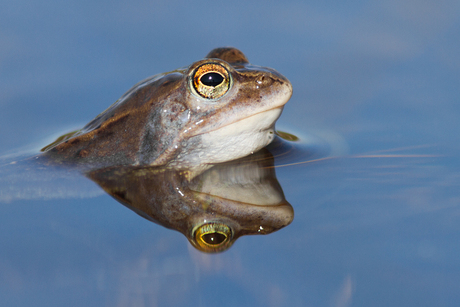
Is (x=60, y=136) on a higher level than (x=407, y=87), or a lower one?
lower

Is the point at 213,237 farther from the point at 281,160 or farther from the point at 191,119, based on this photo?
the point at 281,160

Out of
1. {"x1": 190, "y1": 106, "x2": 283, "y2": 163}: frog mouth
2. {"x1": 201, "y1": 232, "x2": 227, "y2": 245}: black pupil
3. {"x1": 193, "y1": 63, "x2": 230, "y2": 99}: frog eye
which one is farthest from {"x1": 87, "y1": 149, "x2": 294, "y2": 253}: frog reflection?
{"x1": 193, "y1": 63, "x2": 230, "y2": 99}: frog eye

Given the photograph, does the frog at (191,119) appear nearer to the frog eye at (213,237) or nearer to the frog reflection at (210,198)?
the frog reflection at (210,198)

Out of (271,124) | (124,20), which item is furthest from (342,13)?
(271,124)

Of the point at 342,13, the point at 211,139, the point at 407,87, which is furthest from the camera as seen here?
the point at 342,13

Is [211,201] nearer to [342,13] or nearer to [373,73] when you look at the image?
[373,73]

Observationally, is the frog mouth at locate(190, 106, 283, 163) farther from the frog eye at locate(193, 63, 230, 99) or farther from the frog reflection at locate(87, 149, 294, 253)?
the frog eye at locate(193, 63, 230, 99)
